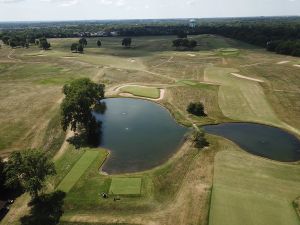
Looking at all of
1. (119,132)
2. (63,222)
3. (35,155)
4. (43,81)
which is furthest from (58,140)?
(43,81)

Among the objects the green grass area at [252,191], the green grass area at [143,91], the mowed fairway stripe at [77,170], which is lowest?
the mowed fairway stripe at [77,170]

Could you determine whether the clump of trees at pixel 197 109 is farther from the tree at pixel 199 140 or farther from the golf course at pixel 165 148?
the tree at pixel 199 140

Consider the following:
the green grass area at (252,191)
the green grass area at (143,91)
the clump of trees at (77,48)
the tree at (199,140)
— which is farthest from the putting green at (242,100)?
the clump of trees at (77,48)

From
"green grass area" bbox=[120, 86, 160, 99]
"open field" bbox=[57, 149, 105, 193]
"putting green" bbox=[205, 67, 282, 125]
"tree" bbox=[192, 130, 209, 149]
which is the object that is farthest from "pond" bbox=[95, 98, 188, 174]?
"putting green" bbox=[205, 67, 282, 125]

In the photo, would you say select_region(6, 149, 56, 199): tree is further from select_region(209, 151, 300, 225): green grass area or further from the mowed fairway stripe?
select_region(209, 151, 300, 225): green grass area

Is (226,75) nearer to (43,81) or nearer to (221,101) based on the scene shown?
(221,101)
